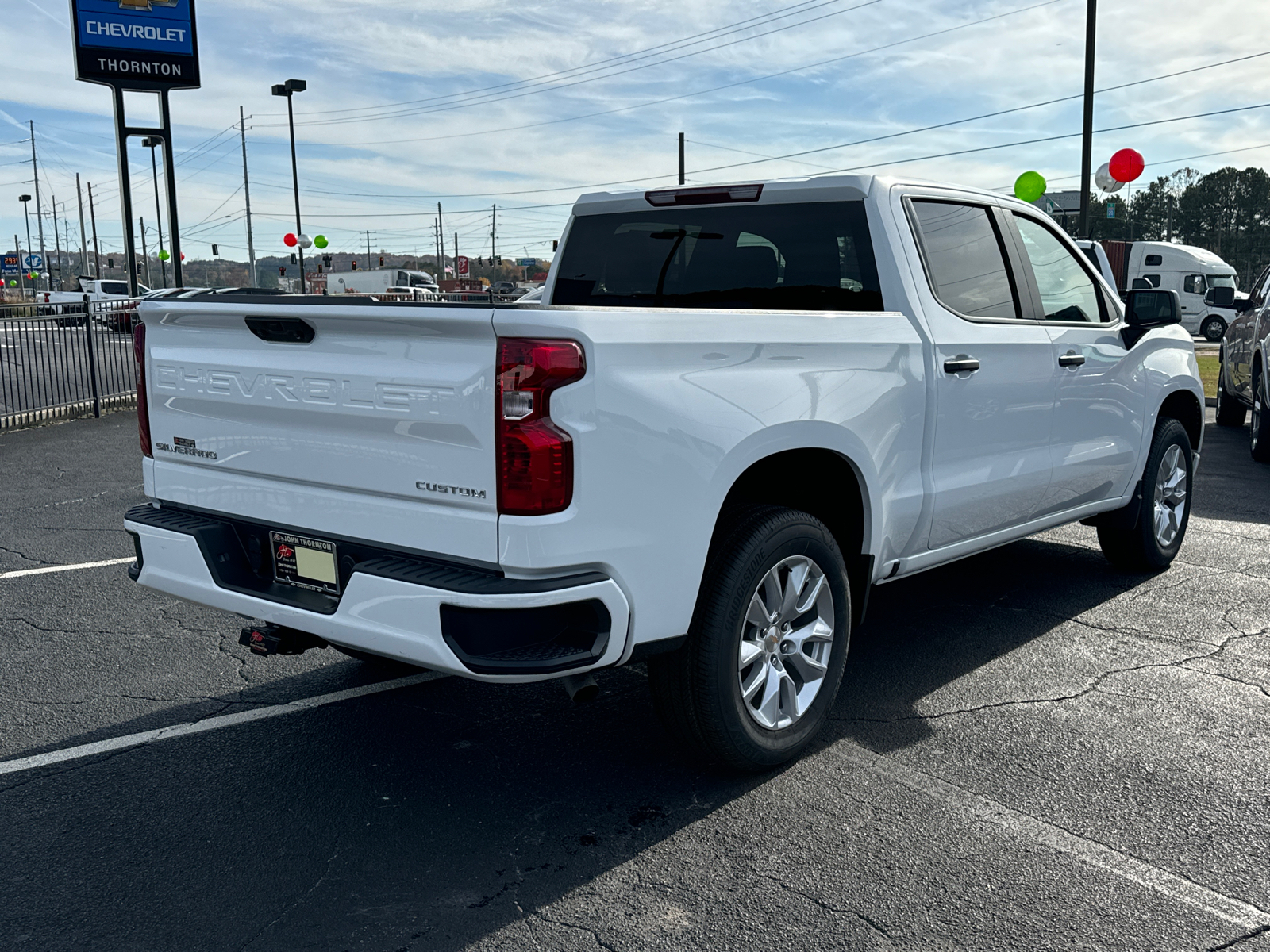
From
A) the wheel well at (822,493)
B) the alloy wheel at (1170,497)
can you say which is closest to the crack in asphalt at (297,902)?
the wheel well at (822,493)

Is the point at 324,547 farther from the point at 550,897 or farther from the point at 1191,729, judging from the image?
the point at 1191,729

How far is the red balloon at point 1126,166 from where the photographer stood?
16562 mm

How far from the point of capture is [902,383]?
414 cm

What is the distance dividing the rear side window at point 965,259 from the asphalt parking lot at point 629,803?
1568 millimetres

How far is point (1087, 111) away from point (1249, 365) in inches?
415

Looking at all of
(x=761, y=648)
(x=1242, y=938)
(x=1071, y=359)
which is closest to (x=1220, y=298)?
(x=1071, y=359)

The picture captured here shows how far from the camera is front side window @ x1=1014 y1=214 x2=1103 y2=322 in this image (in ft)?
17.3

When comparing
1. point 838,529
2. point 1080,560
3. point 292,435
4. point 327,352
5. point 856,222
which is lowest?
point 1080,560

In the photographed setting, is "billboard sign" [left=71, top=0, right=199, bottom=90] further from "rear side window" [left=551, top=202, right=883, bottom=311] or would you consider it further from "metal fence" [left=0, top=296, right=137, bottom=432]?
"rear side window" [left=551, top=202, right=883, bottom=311]

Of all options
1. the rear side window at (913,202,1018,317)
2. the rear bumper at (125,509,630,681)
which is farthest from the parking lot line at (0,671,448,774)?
the rear side window at (913,202,1018,317)

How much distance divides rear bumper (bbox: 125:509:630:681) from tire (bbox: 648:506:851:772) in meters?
0.43

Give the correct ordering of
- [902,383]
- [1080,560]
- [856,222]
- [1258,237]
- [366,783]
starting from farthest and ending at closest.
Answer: [1258,237] < [1080,560] < [856,222] < [902,383] < [366,783]

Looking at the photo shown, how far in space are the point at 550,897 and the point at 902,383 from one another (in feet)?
7.25

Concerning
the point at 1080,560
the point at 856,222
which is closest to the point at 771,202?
the point at 856,222
